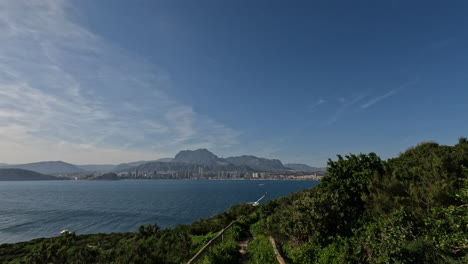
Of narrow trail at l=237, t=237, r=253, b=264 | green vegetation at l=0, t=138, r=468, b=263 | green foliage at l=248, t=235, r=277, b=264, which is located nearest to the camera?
green vegetation at l=0, t=138, r=468, b=263

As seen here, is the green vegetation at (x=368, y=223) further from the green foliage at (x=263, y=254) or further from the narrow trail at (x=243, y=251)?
the narrow trail at (x=243, y=251)

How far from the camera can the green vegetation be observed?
883cm

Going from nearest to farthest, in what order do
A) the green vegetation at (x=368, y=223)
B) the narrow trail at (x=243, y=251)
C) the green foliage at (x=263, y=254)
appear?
the green vegetation at (x=368, y=223) < the green foliage at (x=263, y=254) < the narrow trail at (x=243, y=251)

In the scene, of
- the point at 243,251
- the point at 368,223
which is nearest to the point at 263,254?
the point at 243,251

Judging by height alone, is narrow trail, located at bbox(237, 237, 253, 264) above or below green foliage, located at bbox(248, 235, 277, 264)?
below

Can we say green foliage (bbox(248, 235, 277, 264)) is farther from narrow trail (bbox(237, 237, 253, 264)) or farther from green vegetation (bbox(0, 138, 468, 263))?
narrow trail (bbox(237, 237, 253, 264))

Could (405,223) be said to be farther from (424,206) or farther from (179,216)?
(179,216)

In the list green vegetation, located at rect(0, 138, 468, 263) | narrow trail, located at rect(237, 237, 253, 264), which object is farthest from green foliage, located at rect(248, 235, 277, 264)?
narrow trail, located at rect(237, 237, 253, 264)

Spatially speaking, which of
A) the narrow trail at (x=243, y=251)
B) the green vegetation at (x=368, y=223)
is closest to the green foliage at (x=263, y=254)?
the green vegetation at (x=368, y=223)

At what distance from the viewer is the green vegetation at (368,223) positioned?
29.0 ft

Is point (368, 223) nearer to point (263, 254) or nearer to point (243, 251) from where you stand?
point (263, 254)

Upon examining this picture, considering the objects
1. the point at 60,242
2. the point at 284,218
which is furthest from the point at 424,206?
the point at 60,242

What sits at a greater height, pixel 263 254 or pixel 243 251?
pixel 263 254

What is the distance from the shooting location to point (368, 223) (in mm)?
13328
